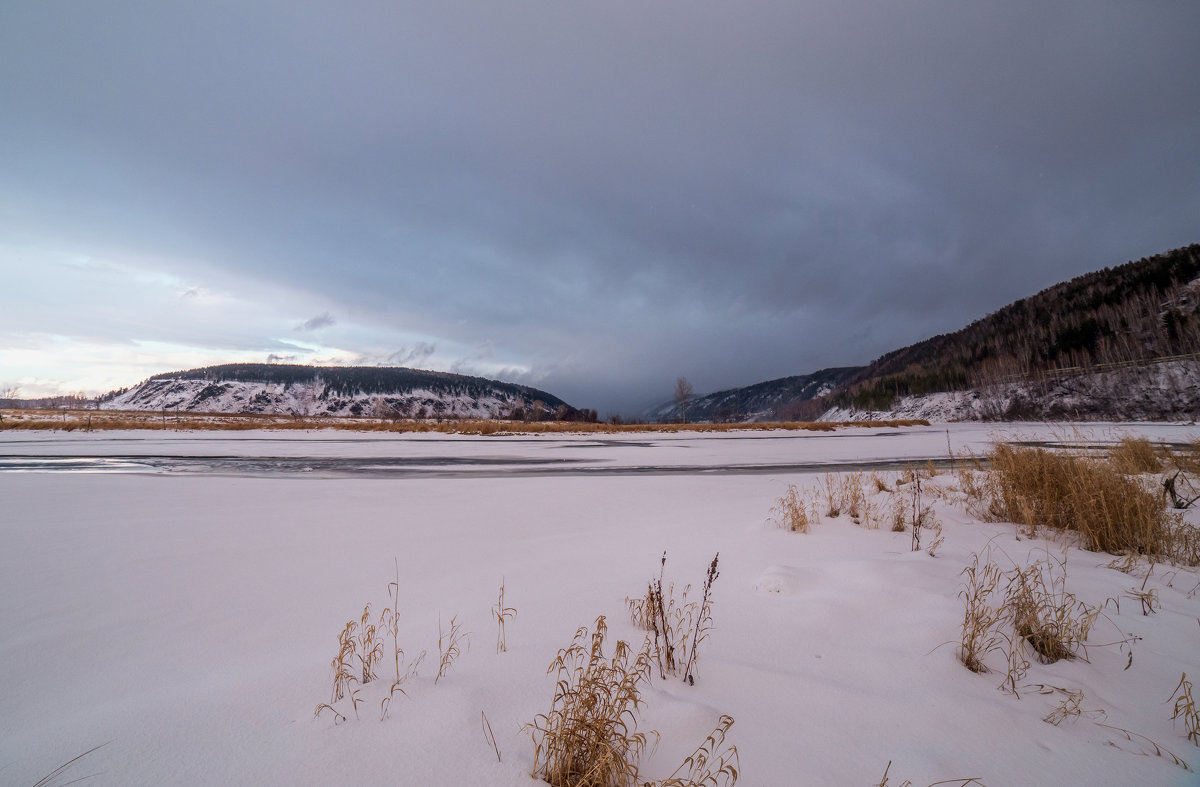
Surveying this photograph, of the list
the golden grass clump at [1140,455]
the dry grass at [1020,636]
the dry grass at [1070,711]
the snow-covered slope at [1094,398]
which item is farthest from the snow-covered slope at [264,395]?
the dry grass at [1070,711]

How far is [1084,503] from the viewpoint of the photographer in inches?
229

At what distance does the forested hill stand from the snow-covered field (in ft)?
273

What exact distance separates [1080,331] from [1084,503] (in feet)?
322

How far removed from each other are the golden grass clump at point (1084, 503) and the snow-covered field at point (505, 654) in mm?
547

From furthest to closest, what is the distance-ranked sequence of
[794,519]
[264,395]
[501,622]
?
[264,395], [794,519], [501,622]

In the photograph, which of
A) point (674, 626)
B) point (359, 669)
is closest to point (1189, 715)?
point (674, 626)

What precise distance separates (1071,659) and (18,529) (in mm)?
12369

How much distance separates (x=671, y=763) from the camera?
210 centimetres

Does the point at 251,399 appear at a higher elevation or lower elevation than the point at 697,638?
higher

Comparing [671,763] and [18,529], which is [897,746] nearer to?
[671,763]

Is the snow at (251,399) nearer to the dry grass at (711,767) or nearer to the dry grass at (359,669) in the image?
the dry grass at (359,669)

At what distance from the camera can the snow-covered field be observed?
7.06 ft

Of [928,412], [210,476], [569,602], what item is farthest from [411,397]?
[569,602]

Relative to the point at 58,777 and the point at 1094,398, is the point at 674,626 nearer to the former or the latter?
the point at 58,777
